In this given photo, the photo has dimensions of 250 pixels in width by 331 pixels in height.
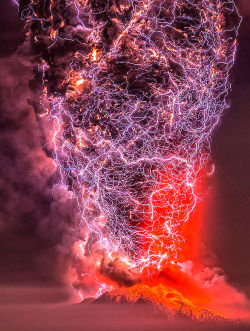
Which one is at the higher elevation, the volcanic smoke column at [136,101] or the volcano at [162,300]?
the volcanic smoke column at [136,101]

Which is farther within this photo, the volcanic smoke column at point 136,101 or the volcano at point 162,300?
the volcanic smoke column at point 136,101

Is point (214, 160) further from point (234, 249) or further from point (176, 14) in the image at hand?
point (176, 14)

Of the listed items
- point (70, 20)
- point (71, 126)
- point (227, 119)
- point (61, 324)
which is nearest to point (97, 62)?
point (70, 20)

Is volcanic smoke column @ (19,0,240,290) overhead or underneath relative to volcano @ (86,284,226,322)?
overhead

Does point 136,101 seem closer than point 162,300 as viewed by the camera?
No

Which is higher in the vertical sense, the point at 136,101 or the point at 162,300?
the point at 136,101

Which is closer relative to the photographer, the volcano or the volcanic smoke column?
the volcano
